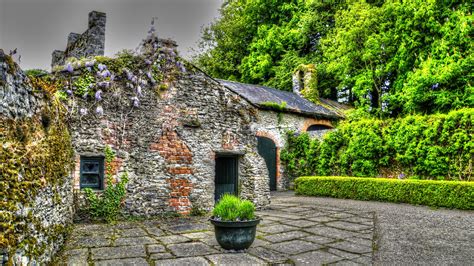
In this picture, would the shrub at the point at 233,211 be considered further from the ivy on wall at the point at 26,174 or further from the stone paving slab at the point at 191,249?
the ivy on wall at the point at 26,174

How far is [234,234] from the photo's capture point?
4.68 m

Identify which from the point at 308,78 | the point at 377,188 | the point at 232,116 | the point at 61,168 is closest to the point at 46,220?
the point at 61,168

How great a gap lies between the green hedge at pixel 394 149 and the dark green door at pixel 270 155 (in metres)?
0.54

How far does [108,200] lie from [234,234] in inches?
136

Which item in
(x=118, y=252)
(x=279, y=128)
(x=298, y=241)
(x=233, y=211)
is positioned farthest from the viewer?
(x=279, y=128)

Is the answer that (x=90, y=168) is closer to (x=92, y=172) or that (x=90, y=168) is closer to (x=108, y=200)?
(x=92, y=172)

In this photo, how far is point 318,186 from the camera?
1195cm

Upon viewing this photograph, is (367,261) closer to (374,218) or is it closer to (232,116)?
(374,218)

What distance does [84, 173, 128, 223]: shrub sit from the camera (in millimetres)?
6730

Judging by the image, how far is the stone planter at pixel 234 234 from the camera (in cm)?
468

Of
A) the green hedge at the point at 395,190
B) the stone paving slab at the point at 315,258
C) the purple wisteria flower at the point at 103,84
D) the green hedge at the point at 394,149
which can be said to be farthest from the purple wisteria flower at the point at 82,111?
the green hedge at the point at 394,149

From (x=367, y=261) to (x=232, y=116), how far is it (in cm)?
521

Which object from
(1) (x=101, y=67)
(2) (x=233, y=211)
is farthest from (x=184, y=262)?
(1) (x=101, y=67)

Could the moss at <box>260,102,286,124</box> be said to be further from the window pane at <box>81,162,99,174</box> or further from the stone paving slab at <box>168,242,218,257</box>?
the stone paving slab at <box>168,242,218,257</box>
